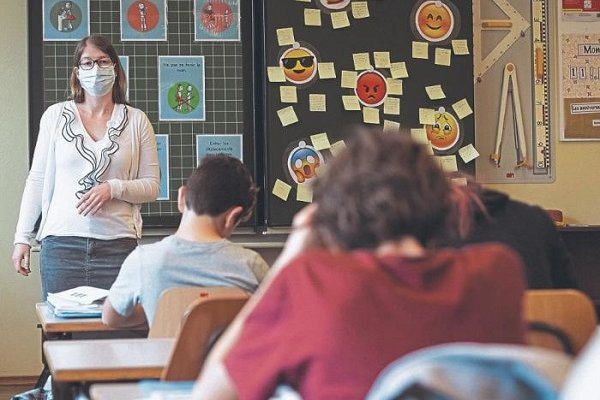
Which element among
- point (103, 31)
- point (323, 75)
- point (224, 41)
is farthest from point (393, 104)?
point (103, 31)

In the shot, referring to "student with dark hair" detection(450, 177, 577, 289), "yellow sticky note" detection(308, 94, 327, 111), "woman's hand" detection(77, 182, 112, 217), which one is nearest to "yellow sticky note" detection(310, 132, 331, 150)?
"yellow sticky note" detection(308, 94, 327, 111)

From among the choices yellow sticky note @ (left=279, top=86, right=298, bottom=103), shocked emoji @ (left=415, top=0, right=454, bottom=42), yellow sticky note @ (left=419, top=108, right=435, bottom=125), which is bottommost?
yellow sticky note @ (left=419, top=108, right=435, bottom=125)

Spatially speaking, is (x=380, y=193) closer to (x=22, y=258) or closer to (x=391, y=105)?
(x=22, y=258)

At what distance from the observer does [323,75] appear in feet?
17.1

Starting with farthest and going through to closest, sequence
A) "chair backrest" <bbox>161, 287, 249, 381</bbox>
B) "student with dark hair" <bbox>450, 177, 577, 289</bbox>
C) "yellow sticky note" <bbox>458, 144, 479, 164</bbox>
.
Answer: "yellow sticky note" <bbox>458, 144, 479, 164</bbox>
"student with dark hair" <bbox>450, 177, 577, 289</bbox>
"chair backrest" <bbox>161, 287, 249, 381</bbox>

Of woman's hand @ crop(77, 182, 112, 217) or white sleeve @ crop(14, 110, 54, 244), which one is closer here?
woman's hand @ crop(77, 182, 112, 217)

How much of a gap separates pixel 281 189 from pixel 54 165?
1.52m

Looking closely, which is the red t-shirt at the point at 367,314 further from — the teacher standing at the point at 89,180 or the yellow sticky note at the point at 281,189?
the yellow sticky note at the point at 281,189

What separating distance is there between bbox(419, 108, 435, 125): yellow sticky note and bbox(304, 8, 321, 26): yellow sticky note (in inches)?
26.7

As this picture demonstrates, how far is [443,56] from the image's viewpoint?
208 inches

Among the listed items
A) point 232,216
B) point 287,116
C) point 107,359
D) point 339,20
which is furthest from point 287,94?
point 107,359

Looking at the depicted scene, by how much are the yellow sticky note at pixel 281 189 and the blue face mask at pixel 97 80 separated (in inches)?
55.3

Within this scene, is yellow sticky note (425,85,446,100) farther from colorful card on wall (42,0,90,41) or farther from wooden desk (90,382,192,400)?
wooden desk (90,382,192,400)

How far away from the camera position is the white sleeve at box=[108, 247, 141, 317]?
268cm
